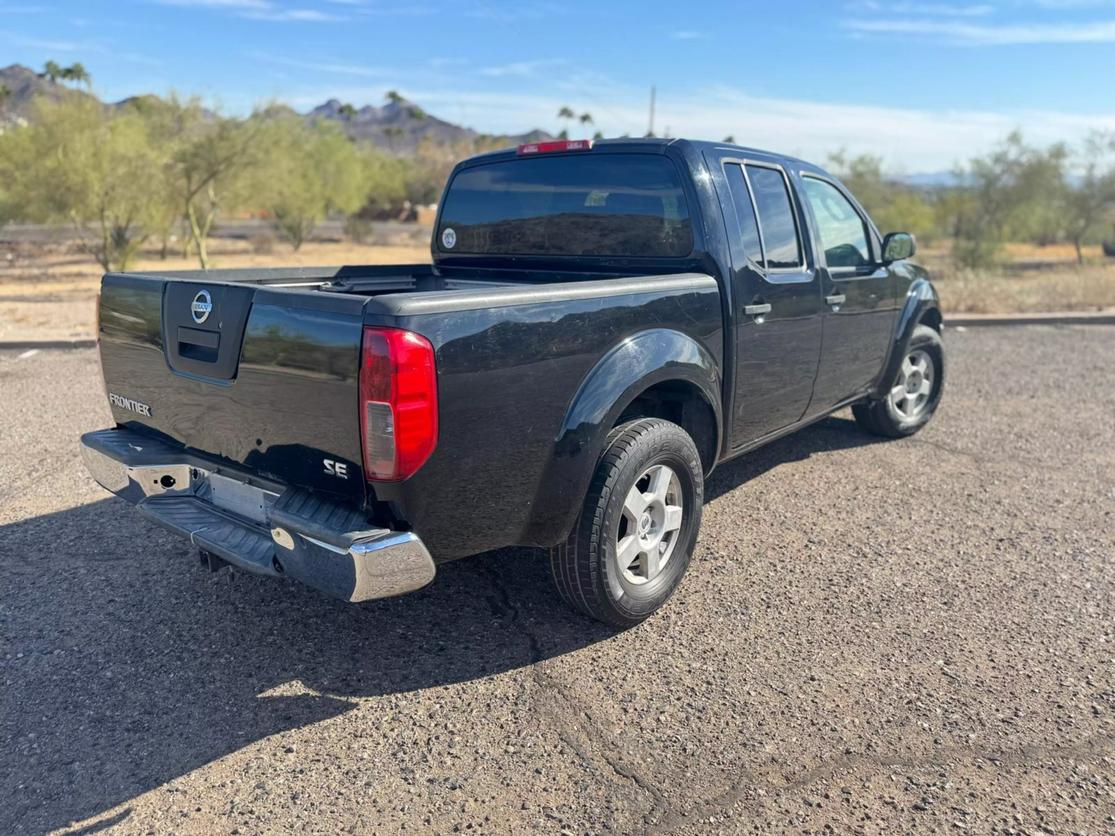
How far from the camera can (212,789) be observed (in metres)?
2.60

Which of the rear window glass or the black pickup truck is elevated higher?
the rear window glass

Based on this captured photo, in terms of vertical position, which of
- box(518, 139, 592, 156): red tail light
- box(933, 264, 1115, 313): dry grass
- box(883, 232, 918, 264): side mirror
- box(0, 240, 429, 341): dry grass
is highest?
box(518, 139, 592, 156): red tail light

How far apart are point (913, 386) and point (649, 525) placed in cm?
368

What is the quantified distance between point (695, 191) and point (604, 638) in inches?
81.2

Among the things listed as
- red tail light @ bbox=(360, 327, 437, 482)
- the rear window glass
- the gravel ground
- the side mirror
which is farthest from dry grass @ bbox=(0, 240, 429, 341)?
red tail light @ bbox=(360, 327, 437, 482)

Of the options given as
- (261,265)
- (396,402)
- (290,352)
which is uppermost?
(290,352)

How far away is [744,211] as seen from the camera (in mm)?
4188

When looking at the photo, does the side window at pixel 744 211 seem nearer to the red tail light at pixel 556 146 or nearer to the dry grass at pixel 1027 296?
the red tail light at pixel 556 146

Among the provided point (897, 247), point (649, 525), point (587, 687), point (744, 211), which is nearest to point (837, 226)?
point (897, 247)

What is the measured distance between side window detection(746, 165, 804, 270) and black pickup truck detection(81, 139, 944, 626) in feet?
0.05

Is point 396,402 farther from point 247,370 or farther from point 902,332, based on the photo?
point 902,332

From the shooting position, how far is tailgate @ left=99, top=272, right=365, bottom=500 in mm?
2682

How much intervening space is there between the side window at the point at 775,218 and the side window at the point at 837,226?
0.90 ft

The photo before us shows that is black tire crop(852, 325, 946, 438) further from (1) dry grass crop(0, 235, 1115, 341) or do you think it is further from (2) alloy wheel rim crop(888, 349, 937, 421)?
(1) dry grass crop(0, 235, 1115, 341)
